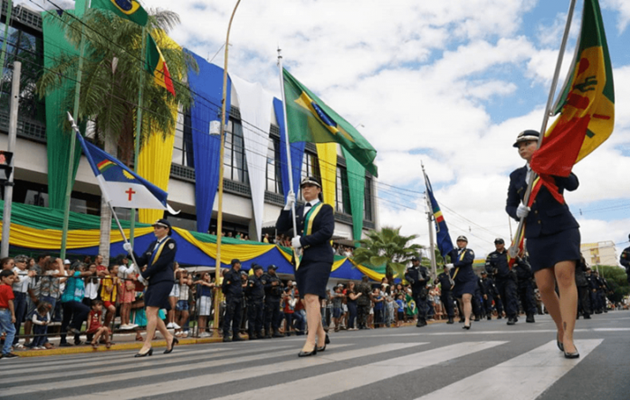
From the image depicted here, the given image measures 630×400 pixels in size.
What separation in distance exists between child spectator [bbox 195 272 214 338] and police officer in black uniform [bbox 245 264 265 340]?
1.16m

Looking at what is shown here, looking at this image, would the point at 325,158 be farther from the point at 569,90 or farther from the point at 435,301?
the point at 569,90

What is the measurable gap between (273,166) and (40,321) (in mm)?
26220

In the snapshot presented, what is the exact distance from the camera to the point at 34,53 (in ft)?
70.0

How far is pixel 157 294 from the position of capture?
6.96 m

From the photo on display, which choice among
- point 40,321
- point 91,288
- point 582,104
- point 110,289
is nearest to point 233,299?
point 110,289

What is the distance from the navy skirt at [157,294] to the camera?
6.92 m

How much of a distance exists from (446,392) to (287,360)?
2.45m

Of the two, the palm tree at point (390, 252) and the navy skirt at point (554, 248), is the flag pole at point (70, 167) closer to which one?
the navy skirt at point (554, 248)

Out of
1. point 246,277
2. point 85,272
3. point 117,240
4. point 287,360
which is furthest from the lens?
point 117,240

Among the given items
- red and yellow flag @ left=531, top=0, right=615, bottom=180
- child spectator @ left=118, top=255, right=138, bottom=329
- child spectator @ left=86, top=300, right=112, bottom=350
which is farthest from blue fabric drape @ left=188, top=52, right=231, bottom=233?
red and yellow flag @ left=531, top=0, right=615, bottom=180

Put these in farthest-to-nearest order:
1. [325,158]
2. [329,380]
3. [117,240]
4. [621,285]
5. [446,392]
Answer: [621,285], [325,158], [117,240], [329,380], [446,392]

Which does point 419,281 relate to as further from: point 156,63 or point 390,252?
point 390,252

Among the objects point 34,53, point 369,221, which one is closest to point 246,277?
point 34,53

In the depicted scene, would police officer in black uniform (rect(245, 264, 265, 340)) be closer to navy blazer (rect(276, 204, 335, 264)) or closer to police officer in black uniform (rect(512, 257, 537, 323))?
police officer in black uniform (rect(512, 257, 537, 323))
